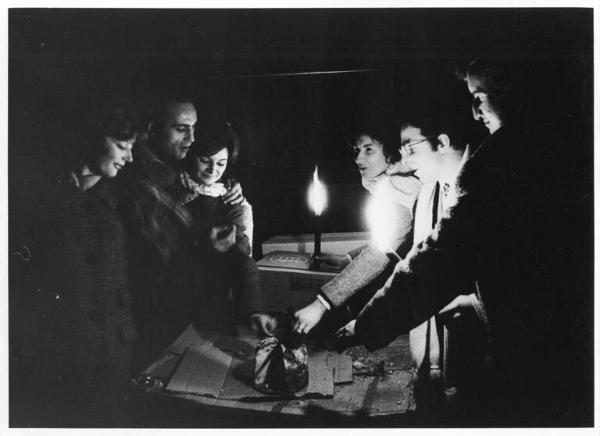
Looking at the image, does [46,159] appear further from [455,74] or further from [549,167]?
[549,167]

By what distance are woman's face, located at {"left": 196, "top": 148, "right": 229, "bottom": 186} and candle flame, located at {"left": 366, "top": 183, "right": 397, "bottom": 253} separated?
0.59 metres

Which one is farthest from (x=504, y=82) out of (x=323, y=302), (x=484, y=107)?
(x=323, y=302)

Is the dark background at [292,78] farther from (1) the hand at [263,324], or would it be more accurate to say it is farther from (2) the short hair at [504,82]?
(1) the hand at [263,324]

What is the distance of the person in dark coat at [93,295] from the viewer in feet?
6.05

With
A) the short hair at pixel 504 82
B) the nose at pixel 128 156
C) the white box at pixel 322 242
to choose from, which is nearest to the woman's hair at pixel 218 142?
the nose at pixel 128 156

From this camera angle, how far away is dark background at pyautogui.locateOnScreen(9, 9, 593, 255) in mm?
1821

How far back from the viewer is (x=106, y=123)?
1.86 m

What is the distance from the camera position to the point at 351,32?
5.97 feet

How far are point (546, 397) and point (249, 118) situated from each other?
1576 millimetres

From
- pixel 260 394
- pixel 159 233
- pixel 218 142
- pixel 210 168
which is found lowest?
pixel 260 394

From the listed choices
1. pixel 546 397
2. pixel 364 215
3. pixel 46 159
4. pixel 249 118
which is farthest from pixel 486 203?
pixel 46 159

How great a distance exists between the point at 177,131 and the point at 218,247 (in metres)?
0.48

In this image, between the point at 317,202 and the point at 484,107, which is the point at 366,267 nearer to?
the point at 317,202

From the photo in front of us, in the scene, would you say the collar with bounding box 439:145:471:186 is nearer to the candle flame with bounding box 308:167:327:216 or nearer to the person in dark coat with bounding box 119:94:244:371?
the candle flame with bounding box 308:167:327:216
